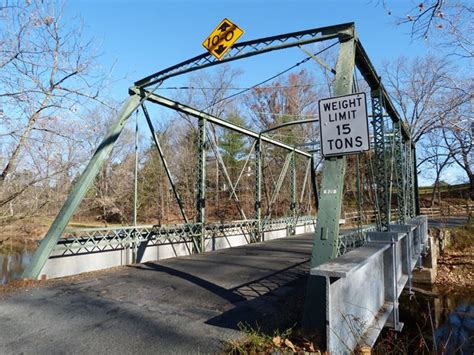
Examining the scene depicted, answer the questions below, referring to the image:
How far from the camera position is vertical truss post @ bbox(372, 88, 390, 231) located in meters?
8.56

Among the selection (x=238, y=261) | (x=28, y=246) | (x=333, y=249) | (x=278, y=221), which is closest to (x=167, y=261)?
(x=238, y=261)

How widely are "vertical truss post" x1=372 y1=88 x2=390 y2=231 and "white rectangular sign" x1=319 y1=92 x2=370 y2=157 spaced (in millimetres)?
4615

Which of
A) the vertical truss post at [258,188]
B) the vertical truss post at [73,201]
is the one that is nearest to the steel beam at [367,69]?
the vertical truss post at [73,201]

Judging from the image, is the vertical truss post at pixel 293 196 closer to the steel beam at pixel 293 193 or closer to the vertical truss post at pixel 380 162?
the steel beam at pixel 293 193

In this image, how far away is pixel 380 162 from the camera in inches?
373

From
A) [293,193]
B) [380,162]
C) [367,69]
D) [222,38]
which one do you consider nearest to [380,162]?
[380,162]

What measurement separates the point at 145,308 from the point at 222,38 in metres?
5.29

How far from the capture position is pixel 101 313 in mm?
4770

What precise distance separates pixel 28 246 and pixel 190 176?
15625 mm

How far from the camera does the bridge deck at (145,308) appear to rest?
3.70 m

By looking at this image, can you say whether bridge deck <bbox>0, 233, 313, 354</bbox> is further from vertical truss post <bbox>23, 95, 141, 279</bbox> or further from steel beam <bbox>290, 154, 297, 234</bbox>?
steel beam <bbox>290, 154, 297, 234</bbox>

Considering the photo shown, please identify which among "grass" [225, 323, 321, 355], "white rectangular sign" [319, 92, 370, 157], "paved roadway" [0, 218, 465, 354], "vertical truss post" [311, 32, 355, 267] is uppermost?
"white rectangular sign" [319, 92, 370, 157]

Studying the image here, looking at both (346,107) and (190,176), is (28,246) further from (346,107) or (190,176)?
(346,107)

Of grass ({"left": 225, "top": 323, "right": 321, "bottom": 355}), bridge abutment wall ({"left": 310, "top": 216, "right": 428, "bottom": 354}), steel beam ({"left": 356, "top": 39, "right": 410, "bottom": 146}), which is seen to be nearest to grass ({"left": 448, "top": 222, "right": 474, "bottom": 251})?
steel beam ({"left": 356, "top": 39, "right": 410, "bottom": 146})
